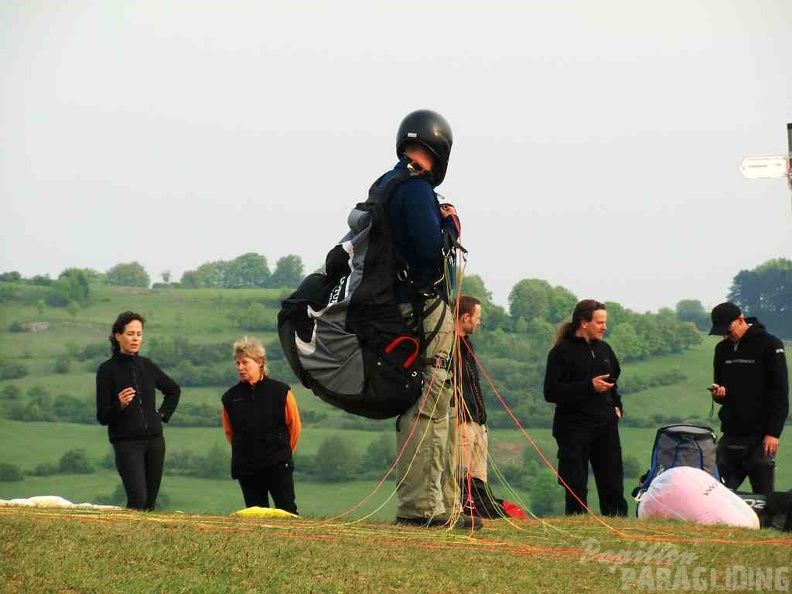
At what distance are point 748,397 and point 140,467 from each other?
5641mm

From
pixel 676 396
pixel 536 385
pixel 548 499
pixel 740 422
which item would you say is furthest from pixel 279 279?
pixel 740 422

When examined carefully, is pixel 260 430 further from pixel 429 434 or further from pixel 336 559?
pixel 336 559

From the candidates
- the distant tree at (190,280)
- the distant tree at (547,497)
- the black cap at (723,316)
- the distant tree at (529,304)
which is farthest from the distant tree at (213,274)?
the black cap at (723,316)

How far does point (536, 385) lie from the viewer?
309ft

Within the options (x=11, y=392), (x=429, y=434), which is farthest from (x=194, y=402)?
(x=429, y=434)

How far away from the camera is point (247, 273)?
140125mm

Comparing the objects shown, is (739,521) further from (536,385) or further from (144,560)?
(536,385)

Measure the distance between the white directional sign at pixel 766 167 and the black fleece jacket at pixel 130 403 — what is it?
16.9 ft

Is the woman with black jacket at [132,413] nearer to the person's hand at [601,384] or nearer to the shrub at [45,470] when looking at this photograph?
the person's hand at [601,384]

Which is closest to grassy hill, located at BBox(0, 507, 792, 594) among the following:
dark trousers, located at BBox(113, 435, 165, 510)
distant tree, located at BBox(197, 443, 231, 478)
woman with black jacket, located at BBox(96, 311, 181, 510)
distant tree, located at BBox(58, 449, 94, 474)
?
dark trousers, located at BBox(113, 435, 165, 510)

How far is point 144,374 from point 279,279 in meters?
123

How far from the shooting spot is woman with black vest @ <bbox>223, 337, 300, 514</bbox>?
989 cm

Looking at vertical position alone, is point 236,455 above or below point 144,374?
below

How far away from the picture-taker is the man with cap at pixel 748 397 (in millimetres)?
11281
